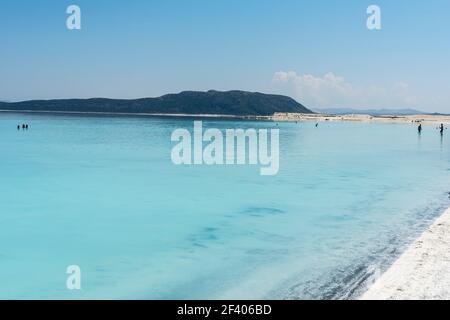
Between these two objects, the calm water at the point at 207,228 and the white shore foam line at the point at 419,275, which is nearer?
the white shore foam line at the point at 419,275

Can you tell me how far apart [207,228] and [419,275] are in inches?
314

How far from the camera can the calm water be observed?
35.4 feet

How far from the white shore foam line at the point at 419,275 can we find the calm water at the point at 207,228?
535mm

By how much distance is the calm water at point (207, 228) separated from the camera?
10.8 meters

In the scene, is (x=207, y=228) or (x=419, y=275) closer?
(x=419, y=275)

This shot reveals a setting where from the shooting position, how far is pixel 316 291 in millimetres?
9727

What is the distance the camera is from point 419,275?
9820 millimetres

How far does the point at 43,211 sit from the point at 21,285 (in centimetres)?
839

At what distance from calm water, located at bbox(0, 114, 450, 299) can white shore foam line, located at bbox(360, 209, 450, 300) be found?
21.1 inches

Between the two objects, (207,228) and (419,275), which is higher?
(419,275)

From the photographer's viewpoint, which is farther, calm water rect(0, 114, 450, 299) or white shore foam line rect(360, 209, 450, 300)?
calm water rect(0, 114, 450, 299)
